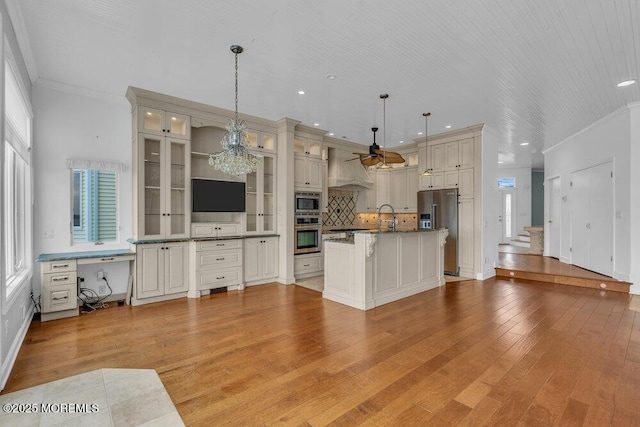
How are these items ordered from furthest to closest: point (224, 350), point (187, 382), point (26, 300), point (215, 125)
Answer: point (215, 125)
point (26, 300)
point (224, 350)
point (187, 382)

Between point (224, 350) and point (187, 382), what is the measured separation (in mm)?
576

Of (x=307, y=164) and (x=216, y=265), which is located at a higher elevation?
(x=307, y=164)

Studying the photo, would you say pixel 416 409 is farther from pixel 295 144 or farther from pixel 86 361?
pixel 295 144

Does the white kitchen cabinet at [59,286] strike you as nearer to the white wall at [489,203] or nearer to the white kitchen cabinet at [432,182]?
the white kitchen cabinet at [432,182]

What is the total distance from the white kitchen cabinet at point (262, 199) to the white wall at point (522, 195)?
9.41m

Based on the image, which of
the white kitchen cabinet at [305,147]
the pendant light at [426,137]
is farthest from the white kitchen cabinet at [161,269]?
the pendant light at [426,137]

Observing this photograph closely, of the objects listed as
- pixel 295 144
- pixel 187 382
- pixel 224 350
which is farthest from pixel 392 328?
pixel 295 144

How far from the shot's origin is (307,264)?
6.30 meters

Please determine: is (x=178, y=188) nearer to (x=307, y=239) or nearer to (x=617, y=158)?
(x=307, y=239)

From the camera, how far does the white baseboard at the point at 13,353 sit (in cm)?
234

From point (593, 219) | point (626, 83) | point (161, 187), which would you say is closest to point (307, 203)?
point (161, 187)

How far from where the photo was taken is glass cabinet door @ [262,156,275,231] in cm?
589

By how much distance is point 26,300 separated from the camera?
3.47 meters

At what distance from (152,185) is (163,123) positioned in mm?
958
